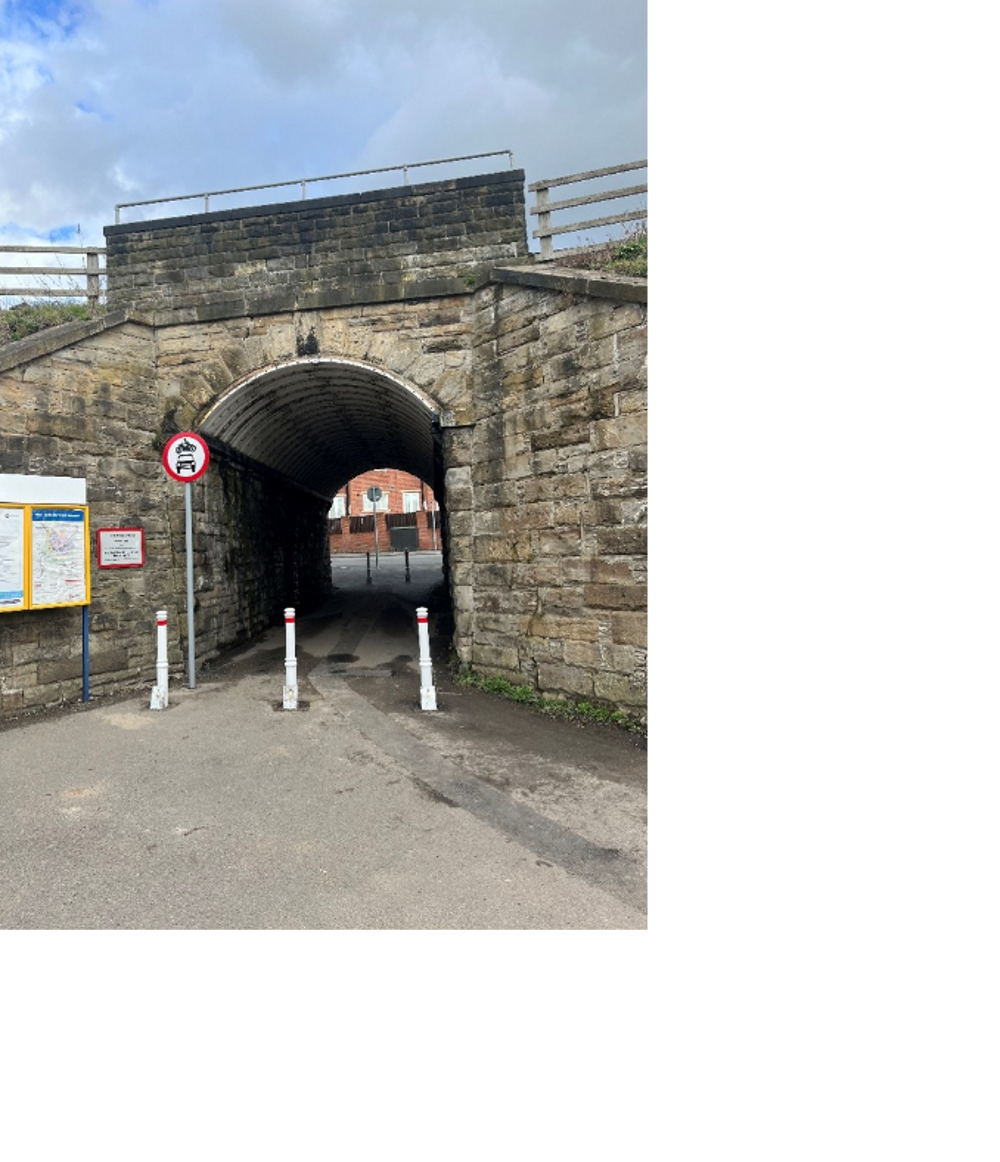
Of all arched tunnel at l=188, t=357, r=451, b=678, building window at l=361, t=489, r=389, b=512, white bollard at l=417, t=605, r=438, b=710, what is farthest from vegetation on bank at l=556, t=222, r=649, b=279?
building window at l=361, t=489, r=389, b=512

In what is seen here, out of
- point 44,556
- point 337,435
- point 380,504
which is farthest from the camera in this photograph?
point 380,504

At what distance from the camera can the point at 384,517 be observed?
36.2 metres

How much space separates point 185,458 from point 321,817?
17.0 feet

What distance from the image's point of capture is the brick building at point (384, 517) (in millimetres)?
35531

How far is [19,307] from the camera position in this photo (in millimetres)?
9297

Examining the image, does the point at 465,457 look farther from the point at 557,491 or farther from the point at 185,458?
the point at 185,458

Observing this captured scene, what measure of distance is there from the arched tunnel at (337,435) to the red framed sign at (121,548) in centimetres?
164

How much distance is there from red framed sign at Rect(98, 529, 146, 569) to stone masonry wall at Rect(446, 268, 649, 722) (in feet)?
12.6

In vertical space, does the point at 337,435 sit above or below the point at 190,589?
above

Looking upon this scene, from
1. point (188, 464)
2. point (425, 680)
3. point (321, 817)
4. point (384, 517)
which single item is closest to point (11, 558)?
point (188, 464)
